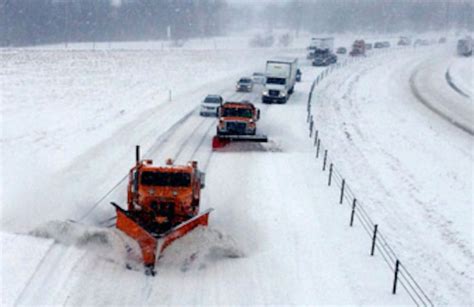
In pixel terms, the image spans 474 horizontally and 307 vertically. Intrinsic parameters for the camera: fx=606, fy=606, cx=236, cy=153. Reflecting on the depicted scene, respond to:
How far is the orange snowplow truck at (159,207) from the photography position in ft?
51.1

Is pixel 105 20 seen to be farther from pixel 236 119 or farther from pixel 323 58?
pixel 236 119

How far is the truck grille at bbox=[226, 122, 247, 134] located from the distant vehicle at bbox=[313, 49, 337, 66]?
51.2 metres

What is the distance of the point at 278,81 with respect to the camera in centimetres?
4825

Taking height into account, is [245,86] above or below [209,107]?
below

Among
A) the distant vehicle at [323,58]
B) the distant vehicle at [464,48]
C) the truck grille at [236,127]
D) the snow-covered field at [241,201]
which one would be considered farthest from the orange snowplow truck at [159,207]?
the distant vehicle at [464,48]

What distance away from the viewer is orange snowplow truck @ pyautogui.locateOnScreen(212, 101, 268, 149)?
30734 millimetres

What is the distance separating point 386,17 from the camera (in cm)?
19912

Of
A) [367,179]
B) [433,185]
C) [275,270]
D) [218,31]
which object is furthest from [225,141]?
[218,31]

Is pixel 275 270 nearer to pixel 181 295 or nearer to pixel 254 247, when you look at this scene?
pixel 254 247

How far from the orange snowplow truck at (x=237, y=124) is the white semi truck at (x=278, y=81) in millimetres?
14254

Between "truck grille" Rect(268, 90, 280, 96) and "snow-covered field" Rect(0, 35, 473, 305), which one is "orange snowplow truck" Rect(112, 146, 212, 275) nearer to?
"snow-covered field" Rect(0, 35, 473, 305)

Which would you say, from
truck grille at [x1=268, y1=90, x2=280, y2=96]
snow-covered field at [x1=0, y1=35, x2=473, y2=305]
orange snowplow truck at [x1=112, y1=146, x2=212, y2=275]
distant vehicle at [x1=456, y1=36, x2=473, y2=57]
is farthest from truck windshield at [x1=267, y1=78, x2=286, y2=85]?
distant vehicle at [x1=456, y1=36, x2=473, y2=57]

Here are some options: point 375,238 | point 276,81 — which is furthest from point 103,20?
point 375,238

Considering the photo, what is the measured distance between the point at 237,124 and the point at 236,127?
0.17 metres
